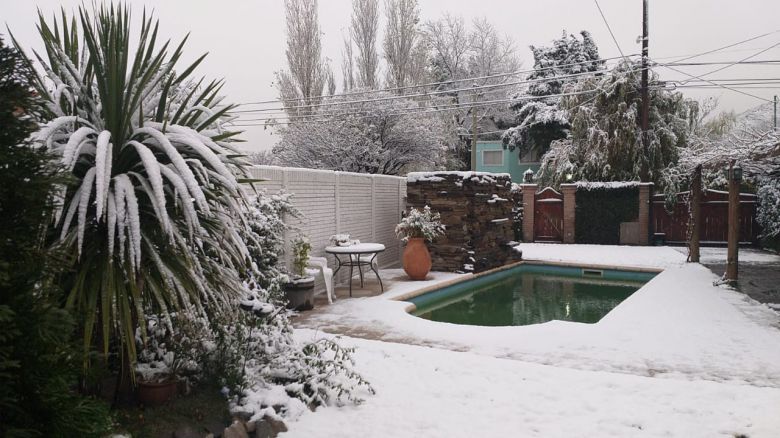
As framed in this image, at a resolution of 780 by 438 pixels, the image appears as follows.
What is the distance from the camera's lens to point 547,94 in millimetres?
23531

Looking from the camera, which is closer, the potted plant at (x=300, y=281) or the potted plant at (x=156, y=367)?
the potted plant at (x=156, y=367)

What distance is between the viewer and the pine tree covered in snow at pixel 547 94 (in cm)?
2283

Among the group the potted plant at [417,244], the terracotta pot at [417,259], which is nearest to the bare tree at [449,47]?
the potted plant at [417,244]

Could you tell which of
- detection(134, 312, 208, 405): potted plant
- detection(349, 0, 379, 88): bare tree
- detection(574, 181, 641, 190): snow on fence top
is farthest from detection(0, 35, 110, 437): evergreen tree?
detection(349, 0, 379, 88): bare tree

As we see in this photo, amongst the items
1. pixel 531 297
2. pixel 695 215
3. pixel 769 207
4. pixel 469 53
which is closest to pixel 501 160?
pixel 469 53

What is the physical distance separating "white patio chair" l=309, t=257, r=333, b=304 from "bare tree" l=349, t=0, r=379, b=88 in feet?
49.0

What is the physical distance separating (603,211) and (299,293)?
1065cm

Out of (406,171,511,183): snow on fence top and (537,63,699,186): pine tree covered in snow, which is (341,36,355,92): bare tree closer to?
(537,63,699,186): pine tree covered in snow

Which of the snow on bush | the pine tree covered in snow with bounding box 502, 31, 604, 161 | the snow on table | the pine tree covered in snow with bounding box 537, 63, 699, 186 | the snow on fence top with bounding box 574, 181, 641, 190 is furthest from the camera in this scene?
the pine tree covered in snow with bounding box 502, 31, 604, 161

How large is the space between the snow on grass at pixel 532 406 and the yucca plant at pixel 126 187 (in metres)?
1.08

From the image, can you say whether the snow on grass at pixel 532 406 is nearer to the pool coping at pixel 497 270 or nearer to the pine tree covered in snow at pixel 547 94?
the pool coping at pixel 497 270

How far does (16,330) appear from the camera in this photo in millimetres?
1220

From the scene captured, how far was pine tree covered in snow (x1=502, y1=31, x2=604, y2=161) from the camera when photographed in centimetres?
2283

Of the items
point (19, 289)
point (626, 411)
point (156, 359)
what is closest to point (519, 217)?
point (626, 411)
